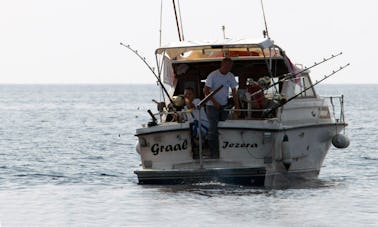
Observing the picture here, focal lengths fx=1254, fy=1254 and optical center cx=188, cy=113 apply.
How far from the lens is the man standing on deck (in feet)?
69.4

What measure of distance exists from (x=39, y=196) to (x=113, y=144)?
1815cm

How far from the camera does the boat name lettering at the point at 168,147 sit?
21.3 m

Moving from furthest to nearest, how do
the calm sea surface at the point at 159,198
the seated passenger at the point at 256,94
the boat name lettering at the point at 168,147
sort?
the seated passenger at the point at 256,94, the boat name lettering at the point at 168,147, the calm sea surface at the point at 159,198

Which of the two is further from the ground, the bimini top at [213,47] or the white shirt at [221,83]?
the bimini top at [213,47]

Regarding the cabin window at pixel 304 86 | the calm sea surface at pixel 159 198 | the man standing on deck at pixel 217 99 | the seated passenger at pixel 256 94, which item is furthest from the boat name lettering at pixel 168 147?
the cabin window at pixel 304 86

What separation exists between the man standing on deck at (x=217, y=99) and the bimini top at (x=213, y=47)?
59 centimetres

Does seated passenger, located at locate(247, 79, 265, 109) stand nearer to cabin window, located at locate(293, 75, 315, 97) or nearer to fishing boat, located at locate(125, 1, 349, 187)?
fishing boat, located at locate(125, 1, 349, 187)

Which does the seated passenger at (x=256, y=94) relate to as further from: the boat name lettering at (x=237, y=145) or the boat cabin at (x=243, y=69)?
the boat name lettering at (x=237, y=145)

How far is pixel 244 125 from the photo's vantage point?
20891 millimetres

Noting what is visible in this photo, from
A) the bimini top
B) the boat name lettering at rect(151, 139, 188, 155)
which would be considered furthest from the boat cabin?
the boat name lettering at rect(151, 139, 188, 155)

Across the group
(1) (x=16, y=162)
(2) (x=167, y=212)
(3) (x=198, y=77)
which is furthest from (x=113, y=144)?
(2) (x=167, y=212)

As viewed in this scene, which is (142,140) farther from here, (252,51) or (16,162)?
(16,162)

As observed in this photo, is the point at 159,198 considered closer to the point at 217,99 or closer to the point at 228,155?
the point at 228,155

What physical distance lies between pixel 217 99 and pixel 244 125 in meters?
0.78
